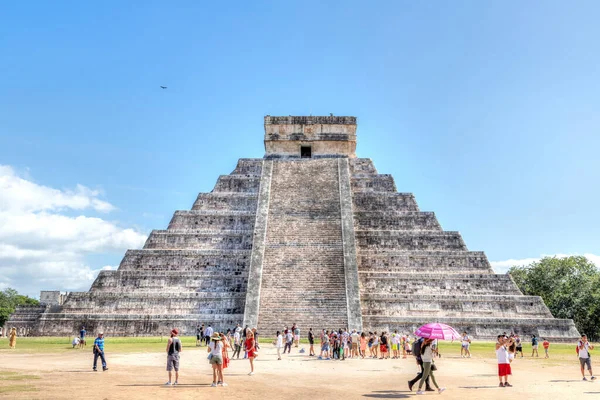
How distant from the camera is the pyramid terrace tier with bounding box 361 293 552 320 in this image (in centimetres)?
2156

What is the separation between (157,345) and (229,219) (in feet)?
29.8

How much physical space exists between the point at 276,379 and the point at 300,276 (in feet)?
37.6

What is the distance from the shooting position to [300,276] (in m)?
22.4

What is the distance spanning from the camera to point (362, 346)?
645 inches

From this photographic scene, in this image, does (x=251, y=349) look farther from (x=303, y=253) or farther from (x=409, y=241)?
(x=409, y=241)

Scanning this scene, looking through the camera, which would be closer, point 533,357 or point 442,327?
point 442,327

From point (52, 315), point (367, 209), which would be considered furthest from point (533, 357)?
point (52, 315)

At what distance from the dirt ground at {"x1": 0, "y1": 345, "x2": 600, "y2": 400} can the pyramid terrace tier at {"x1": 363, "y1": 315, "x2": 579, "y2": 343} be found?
4871 millimetres

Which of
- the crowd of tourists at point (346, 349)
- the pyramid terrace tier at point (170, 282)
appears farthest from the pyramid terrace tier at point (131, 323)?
the pyramid terrace tier at point (170, 282)

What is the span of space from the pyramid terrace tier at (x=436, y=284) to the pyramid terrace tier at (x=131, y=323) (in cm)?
583

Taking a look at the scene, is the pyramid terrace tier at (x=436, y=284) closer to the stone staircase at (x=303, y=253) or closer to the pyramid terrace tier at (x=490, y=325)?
the stone staircase at (x=303, y=253)

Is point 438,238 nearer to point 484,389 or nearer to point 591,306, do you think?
point 591,306

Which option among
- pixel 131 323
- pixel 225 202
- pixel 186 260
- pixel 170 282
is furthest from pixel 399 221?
pixel 131 323

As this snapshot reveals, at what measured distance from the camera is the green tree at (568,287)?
33.0 metres
